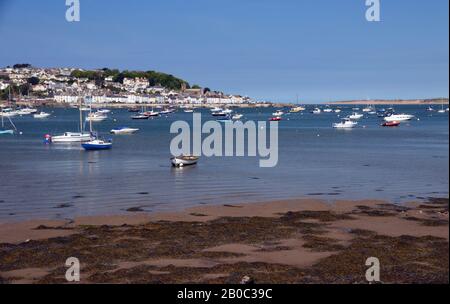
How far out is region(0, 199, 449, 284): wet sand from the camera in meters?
12.2

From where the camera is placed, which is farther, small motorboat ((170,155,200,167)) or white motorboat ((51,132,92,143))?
white motorboat ((51,132,92,143))

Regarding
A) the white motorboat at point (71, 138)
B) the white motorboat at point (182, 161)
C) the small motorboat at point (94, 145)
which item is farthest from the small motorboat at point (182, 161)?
the white motorboat at point (71, 138)

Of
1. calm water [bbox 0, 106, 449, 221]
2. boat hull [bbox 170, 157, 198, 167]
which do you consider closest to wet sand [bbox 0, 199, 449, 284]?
calm water [bbox 0, 106, 449, 221]

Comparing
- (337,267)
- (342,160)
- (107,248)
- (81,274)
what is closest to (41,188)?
(107,248)

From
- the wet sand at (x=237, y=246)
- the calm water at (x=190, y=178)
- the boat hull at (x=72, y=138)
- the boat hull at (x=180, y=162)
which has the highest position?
the boat hull at (x=72, y=138)

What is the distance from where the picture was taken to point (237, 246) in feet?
47.8

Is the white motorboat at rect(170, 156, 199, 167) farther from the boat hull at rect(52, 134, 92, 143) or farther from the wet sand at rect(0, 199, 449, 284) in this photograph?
the boat hull at rect(52, 134, 92, 143)

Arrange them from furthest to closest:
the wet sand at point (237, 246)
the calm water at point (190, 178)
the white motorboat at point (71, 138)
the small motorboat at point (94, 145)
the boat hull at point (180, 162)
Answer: the white motorboat at point (71, 138) → the small motorboat at point (94, 145) → the boat hull at point (180, 162) → the calm water at point (190, 178) → the wet sand at point (237, 246)

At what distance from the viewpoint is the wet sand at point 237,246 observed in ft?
39.9

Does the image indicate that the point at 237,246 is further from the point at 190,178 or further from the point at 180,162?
the point at 180,162

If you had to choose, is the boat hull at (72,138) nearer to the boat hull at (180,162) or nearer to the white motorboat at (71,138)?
the white motorboat at (71,138)

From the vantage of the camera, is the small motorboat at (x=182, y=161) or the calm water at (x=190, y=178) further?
the small motorboat at (x=182, y=161)

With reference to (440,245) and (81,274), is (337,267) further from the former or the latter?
(81,274)

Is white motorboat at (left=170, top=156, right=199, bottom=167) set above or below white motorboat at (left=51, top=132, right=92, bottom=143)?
below
